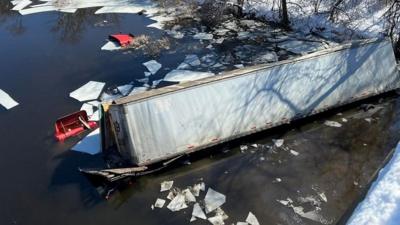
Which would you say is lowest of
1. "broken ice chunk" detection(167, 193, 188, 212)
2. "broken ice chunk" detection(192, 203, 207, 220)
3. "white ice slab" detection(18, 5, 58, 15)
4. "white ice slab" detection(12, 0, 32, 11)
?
"broken ice chunk" detection(192, 203, 207, 220)

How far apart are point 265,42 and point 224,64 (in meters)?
2.93

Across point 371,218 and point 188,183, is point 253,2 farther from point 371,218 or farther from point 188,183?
point 371,218

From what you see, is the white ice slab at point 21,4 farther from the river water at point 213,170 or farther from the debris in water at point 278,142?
the debris in water at point 278,142

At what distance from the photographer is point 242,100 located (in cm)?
1246

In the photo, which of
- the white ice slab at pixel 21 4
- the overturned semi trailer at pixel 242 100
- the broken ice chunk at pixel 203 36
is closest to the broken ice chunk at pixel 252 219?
the overturned semi trailer at pixel 242 100

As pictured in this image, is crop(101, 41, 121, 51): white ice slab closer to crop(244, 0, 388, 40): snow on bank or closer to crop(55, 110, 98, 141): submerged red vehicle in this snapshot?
crop(55, 110, 98, 141): submerged red vehicle

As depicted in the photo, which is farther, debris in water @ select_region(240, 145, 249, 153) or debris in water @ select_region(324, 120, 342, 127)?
debris in water @ select_region(324, 120, 342, 127)

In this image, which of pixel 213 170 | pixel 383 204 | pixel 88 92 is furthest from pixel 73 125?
pixel 383 204

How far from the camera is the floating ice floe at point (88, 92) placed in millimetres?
15602

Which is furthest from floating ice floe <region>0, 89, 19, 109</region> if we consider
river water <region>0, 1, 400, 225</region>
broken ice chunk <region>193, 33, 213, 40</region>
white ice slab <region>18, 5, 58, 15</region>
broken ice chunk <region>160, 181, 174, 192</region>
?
white ice slab <region>18, 5, 58, 15</region>

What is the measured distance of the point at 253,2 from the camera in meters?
23.0

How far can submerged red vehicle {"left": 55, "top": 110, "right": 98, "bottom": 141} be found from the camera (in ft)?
44.5

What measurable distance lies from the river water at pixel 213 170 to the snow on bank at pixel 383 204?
117cm

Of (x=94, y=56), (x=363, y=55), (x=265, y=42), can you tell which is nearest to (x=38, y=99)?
(x=94, y=56)
